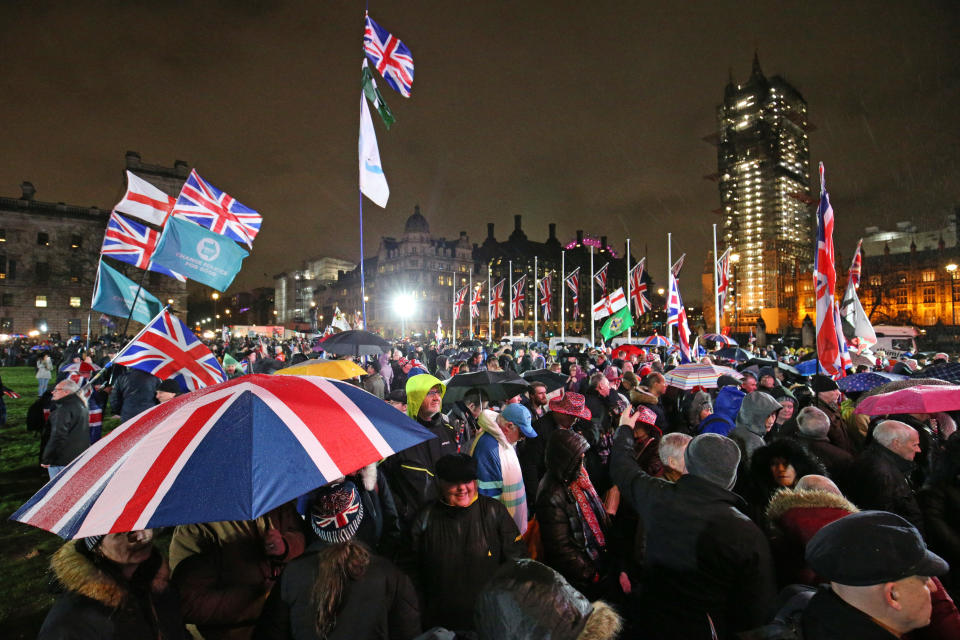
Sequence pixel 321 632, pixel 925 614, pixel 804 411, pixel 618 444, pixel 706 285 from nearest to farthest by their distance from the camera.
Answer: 1. pixel 925 614
2. pixel 321 632
3. pixel 618 444
4. pixel 804 411
5. pixel 706 285

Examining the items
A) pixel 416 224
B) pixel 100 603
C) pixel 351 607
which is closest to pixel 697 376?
pixel 351 607

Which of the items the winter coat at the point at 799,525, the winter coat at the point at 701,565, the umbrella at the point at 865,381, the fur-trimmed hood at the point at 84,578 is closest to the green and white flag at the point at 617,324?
the umbrella at the point at 865,381

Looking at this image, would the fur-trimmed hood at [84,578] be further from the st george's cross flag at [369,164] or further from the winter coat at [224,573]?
the st george's cross flag at [369,164]

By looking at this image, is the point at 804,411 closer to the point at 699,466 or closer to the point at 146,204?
the point at 699,466

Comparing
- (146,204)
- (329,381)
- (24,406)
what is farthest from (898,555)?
(24,406)

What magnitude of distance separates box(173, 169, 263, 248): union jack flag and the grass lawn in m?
4.40

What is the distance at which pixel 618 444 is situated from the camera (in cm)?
371

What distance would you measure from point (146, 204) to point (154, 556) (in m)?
7.26

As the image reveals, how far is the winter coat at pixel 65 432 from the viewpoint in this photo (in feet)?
20.6

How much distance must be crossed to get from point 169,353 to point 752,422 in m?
Result: 6.43

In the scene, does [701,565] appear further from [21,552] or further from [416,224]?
[416,224]

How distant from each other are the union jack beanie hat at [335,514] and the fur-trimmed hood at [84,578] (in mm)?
855

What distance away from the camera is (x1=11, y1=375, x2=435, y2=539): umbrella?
186 cm

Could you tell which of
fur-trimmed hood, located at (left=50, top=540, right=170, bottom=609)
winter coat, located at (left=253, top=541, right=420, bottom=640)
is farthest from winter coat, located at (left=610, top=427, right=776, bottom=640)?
fur-trimmed hood, located at (left=50, top=540, right=170, bottom=609)
